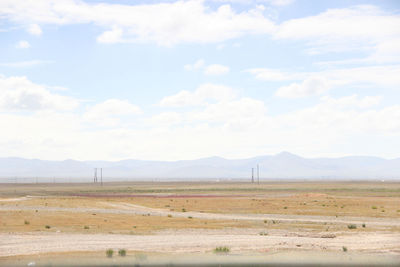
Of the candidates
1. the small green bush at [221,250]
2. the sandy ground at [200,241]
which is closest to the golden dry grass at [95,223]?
the sandy ground at [200,241]

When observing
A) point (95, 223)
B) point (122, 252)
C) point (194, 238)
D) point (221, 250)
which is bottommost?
point (221, 250)

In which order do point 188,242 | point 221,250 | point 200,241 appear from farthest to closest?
point 200,241 < point 188,242 < point 221,250

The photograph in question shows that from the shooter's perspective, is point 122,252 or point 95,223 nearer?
point 122,252

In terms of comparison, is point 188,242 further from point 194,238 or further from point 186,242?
point 194,238

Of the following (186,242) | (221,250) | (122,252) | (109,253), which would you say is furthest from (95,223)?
(221,250)

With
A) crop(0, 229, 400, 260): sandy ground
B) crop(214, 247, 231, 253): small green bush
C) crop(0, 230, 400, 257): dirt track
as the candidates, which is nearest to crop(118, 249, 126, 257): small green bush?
crop(0, 229, 400, 260): sandy ground

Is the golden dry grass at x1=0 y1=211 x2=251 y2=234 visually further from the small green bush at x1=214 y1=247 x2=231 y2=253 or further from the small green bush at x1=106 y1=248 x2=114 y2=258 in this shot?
the small green bush at x1=214 y1=247 x2=231 y2=253

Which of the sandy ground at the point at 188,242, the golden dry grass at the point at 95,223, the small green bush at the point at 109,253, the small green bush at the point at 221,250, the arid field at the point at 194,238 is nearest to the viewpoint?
the arid field at the point at 194,238

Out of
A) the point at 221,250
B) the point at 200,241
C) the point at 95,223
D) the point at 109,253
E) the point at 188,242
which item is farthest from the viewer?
the point at 95,223

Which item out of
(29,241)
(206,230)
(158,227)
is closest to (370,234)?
(206,230)

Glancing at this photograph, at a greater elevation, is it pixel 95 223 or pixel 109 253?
pixel 95 223

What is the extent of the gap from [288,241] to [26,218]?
24867mm

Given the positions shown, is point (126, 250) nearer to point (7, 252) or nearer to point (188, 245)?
point (188, 245)

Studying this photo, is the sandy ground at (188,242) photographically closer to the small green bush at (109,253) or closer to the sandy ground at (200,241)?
the sandy ground at (200,241)
